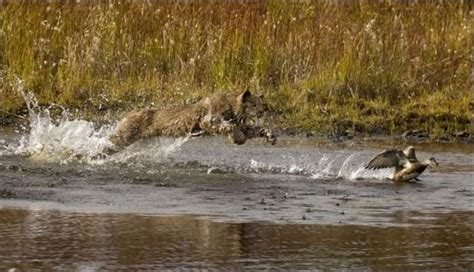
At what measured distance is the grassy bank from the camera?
52.2 ft

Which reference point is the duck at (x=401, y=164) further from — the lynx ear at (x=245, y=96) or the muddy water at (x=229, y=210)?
the lynx ear at (x=245, y=96)

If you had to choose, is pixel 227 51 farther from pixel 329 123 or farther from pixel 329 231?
pixel 329 231

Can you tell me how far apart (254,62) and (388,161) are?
17.7 ft

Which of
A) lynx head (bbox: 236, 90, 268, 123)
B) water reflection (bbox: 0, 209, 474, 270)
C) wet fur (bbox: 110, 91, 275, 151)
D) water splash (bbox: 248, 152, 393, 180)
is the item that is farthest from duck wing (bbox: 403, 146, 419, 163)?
water reflection (bbox: 0, 209, 474, 270)

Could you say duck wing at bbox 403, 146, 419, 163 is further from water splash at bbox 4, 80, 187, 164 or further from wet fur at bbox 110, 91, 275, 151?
water splash at bbox 4, 80, 187, 164

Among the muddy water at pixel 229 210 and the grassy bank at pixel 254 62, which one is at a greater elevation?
the grassy bank at pixel 254 62

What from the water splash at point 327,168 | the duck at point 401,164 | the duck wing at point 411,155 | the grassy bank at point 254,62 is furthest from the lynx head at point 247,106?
the grassy bank at point 254,62

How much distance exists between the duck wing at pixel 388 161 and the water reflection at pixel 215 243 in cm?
211

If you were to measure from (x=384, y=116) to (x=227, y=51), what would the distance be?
2.42m

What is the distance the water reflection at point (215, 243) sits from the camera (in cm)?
786

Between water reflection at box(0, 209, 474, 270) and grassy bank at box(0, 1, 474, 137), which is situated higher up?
grassy bank at box(0, 1, 474, 137)

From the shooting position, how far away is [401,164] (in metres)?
11.8

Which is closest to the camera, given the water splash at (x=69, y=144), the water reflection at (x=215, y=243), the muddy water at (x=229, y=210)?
the water reflection at (x=215, y=243)

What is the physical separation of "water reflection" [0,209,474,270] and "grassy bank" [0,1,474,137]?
242 inches
